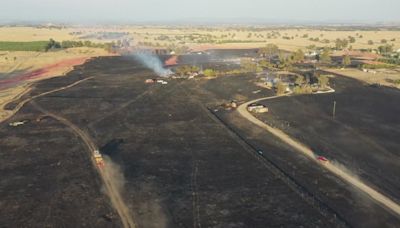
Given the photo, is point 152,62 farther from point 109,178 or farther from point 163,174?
point 109,178

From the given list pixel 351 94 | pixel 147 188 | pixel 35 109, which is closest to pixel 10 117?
pixel 35 109

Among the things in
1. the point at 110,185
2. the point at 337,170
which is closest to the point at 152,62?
the point at 110,185

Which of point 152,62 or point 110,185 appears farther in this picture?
point 152,62

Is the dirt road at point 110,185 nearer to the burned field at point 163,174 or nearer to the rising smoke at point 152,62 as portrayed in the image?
the burned field at point 163,174

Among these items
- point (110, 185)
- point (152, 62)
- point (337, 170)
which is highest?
point (152, 62)

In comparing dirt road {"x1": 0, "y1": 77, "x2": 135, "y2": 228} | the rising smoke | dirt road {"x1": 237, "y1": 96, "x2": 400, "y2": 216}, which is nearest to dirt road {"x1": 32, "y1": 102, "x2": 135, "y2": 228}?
dirt road {"x1": 0, "y1": 77, "x2": 135, "y2": 228}

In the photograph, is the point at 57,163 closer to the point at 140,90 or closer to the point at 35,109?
the point at 35,109
